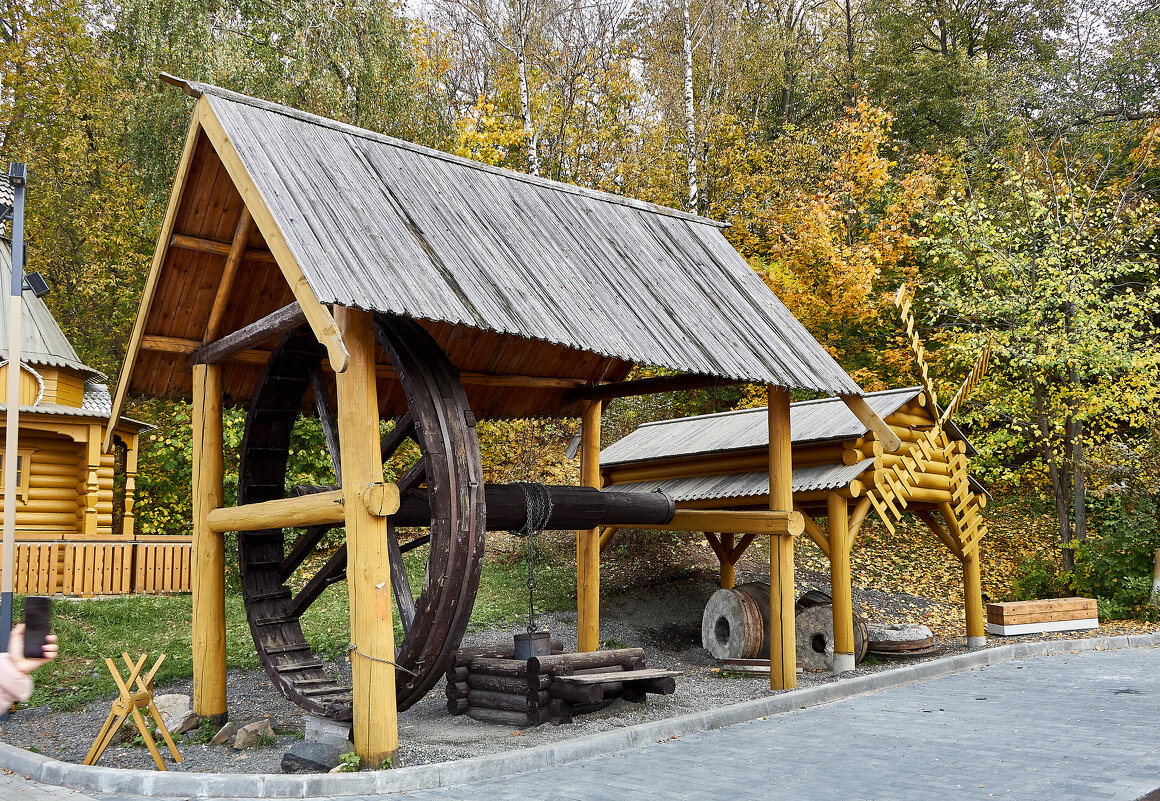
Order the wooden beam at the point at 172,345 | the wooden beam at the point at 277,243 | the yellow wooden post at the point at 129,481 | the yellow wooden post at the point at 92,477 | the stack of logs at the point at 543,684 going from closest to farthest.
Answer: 1. the wooden beam at the point at 277,243
2. the stack of logs at the point at 543,684
3. the wooden beam at the point at 172,345
4. the yellow wooden post at the point at 92,477
5. the yellow wooden post at the point at 129,481

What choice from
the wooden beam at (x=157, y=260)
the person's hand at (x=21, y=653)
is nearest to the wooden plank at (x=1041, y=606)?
the wooden beam at (x=157, y=260)

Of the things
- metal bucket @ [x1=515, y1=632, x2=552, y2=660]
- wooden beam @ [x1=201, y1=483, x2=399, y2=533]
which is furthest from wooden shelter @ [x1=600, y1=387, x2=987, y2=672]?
wooden beam @ [x1=201, y1=483, x2=399, y2=533]

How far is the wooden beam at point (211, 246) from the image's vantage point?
8672 mm

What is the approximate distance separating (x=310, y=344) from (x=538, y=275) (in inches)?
100

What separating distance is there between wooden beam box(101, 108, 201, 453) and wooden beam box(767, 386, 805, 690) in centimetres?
635

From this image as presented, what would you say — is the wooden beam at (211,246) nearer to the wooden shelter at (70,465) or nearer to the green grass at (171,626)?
the green grass at (171,626)

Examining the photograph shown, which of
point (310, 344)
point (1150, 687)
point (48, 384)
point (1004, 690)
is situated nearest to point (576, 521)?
point (310, 344)

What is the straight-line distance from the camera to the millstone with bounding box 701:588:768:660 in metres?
12.8

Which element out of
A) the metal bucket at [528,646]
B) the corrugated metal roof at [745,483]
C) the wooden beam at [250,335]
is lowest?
the metal bucket at [528,646]

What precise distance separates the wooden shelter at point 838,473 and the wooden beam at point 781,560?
4.97 ft

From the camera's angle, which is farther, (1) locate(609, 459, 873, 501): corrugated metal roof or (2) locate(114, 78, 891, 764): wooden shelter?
(1) locate(609, 459, 873, 501): corrugated metal roof

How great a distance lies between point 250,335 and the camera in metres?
8.30

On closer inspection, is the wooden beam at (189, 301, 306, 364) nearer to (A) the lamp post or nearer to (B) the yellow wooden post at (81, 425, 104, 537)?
(A) the lamp post

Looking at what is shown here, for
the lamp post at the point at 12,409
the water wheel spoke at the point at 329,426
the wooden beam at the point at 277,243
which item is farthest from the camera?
the lamp post at the point at 12,409
